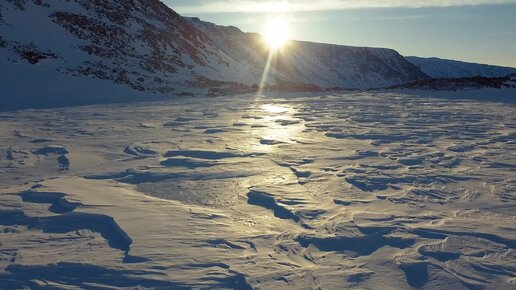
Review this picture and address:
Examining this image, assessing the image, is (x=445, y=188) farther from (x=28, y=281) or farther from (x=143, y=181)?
(x=28, y=281)

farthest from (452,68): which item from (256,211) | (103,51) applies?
(256,211)

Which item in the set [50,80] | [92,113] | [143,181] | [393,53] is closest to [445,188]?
[143,181]

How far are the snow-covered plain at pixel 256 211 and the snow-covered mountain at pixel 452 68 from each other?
130 meters

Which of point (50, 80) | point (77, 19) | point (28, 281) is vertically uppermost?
point (77, 19)

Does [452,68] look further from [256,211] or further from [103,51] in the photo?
[256,211]

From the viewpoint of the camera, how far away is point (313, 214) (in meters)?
5.53

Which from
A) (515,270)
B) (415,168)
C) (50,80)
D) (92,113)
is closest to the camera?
(515,270)

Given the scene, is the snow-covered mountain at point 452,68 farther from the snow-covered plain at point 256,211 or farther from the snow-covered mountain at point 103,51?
the snow-covered plain at point 256,211

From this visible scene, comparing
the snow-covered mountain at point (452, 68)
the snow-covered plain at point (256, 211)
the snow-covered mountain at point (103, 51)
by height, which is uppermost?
the snow-covered mountain at point (452, 68)

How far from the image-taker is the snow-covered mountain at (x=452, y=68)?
426 feet

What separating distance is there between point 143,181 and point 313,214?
118 inches

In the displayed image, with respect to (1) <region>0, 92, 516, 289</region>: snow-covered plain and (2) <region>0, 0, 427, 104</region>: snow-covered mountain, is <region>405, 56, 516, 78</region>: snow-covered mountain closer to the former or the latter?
(2) <region>0, 0, 427, 104</region>: snow-covered mountain

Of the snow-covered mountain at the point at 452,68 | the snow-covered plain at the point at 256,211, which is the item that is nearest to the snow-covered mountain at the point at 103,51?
the snow-covered plain at the point at 256,211

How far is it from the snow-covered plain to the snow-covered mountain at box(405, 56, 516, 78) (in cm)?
12953
